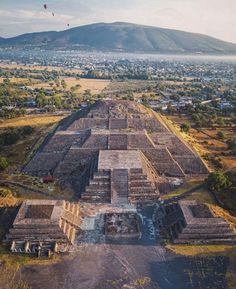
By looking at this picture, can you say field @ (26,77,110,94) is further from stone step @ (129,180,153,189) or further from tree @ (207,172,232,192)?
tree @ (207,172,232,192)

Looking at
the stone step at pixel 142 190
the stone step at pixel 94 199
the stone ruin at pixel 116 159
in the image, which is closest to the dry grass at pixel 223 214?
the stone ruin at pixel 116 159

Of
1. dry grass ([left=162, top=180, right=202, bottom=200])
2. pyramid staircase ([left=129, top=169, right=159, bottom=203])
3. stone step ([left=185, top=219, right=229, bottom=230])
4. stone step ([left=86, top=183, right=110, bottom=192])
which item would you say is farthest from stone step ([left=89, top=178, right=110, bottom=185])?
stone step ([left=185, top=219, right=229, bottom=230])

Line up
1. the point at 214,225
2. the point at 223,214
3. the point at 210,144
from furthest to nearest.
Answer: the point at 210,144, the point at 223,214, the point at 214,225

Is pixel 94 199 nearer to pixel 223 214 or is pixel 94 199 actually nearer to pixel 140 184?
pixel 140 184

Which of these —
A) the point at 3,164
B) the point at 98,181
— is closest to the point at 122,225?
the point at 98,181

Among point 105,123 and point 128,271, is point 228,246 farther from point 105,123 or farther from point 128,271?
point 105,123

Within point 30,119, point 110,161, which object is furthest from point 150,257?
point 30,119

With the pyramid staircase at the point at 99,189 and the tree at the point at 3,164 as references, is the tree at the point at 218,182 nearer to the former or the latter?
the pyramid staircase at the point at 99,189
